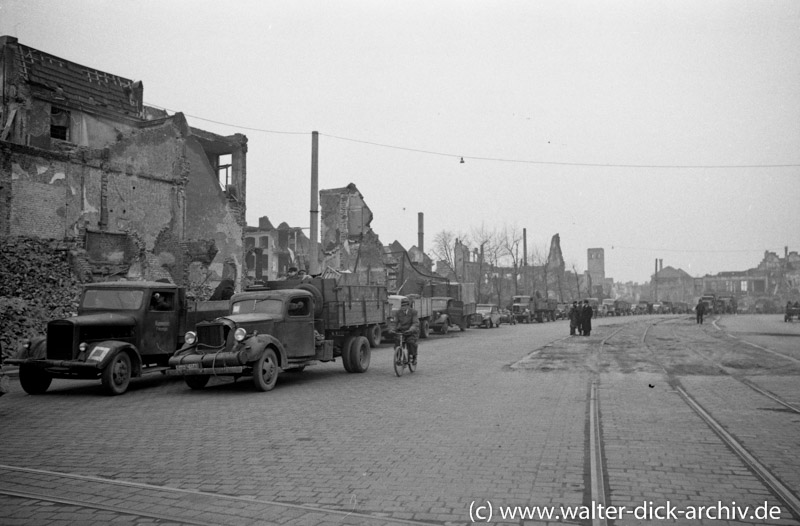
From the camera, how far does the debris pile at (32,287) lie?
18.8 meters

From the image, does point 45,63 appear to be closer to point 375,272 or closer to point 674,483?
point 375,272

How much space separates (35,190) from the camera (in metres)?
22.2

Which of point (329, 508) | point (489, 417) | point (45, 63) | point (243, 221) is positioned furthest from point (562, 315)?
point (329, 508)

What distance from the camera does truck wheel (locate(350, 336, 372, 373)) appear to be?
15.2 metres

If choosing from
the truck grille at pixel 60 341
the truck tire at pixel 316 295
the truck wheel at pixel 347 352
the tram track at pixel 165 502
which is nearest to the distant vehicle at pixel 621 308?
the truck wheel at pixel 347 352

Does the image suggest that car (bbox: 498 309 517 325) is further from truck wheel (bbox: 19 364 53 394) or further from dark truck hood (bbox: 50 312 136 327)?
truck wheel (bbox: 19 364 53 394)

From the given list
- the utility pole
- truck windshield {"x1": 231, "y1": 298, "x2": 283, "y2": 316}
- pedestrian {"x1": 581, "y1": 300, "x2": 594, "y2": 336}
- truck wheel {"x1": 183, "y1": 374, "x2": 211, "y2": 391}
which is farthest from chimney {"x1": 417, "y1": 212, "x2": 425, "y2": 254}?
truck wheel {"x1": 183, "y1": 374, "x2": 211, "y2": 391}

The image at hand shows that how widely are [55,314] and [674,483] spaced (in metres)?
20.1

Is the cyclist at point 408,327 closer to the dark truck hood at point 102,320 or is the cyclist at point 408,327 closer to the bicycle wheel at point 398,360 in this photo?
the bicycle wheel at point 398,360

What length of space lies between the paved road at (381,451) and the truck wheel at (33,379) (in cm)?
25

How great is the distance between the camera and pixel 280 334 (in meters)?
13.0

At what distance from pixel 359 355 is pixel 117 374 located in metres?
5.55

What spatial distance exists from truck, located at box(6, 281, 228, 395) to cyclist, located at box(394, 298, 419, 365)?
159 inches

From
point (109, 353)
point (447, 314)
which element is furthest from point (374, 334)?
point (447, 314)
